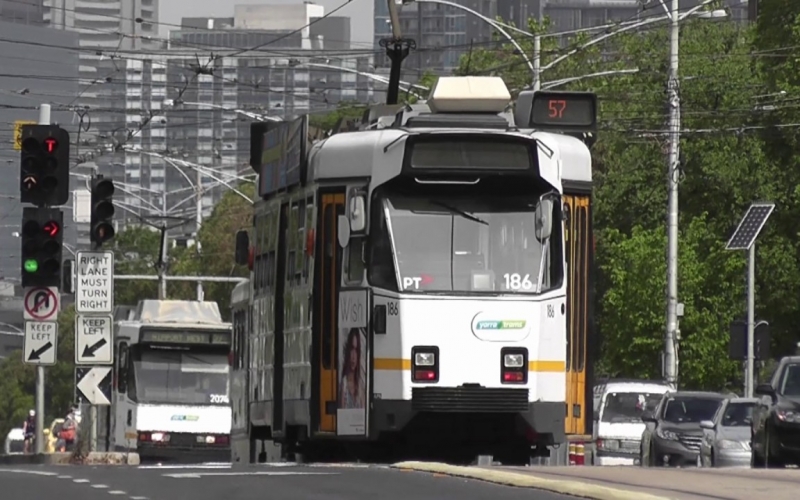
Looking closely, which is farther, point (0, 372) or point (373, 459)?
point (0, 372)

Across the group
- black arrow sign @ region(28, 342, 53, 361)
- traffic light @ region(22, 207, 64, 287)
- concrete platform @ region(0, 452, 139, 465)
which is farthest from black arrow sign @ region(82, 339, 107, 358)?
traffic light @ region(22, 207, 64, 287)

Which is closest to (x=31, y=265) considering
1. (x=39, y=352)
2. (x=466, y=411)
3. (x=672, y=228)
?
(x=39, y=352)

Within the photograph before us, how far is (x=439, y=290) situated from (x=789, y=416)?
19.8ft

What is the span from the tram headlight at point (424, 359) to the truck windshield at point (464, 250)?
1.93 ft

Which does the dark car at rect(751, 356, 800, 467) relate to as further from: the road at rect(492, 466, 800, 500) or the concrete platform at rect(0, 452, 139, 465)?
the concrete platform at rect(0, 452, 139, 465)

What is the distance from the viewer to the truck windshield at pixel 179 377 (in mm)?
43594

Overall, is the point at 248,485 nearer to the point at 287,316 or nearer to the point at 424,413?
the point at 424,413

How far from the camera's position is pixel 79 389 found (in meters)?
34.8

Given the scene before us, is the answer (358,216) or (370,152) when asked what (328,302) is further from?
(370,152)

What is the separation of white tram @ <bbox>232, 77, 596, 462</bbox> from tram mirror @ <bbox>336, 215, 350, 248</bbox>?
2 centimetres

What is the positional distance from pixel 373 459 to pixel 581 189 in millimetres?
3214

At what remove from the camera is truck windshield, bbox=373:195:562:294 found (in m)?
21.9

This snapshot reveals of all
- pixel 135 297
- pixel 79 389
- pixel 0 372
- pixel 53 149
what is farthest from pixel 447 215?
pixel 0 372

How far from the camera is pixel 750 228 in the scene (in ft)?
129
